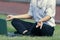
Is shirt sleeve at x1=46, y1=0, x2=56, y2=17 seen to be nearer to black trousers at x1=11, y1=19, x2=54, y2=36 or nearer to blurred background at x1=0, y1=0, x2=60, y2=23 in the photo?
black trousers at x1=11, y1=19, x2=54, y2=36

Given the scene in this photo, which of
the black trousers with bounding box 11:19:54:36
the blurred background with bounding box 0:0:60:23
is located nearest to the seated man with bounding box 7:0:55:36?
the black trousers with bounding box 11:19:54:36

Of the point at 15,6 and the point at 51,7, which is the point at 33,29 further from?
the point at 15,6

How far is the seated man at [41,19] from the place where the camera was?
22.9ft

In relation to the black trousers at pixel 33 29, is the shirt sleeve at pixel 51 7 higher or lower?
higher

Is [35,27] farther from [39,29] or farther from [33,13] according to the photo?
[33,13]

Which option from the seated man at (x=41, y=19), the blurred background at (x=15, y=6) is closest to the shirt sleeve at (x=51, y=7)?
the seated man at (x=41, y=19)

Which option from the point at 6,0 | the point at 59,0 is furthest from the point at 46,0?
the point at 6,0

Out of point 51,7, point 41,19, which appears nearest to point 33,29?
point 41,19

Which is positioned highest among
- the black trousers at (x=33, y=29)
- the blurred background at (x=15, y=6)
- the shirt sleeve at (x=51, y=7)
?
the shirt sleeve at (x=51, y=7)

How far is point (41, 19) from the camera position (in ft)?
22.6

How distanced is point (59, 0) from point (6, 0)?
9.20 ft

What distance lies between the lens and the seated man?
22.9 feet

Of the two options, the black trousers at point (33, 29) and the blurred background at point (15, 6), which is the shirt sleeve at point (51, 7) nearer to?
the black trousers at point (33, 29)

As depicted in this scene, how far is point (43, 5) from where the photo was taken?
7.10m
